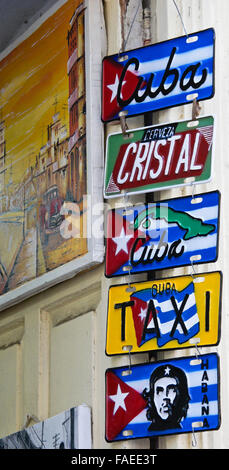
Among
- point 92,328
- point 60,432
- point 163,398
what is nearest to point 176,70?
point 92,328

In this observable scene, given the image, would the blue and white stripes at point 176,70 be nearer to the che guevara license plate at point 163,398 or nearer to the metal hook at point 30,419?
the che guevara license plate at point 163,398

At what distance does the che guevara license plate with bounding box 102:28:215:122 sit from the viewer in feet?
9.64

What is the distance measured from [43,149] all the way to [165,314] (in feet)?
3.21

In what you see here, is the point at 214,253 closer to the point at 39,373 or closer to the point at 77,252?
the point at 77,252

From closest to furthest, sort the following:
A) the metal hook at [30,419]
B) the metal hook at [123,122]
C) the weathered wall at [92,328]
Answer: the weathered wall at [92,328] < the metal hook at [123,122] < the metal hook at [30,419]

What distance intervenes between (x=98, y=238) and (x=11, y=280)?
0.65m

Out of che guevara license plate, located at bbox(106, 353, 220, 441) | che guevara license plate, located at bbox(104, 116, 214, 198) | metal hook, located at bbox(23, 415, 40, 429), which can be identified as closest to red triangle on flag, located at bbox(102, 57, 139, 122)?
che guevara license plate, located at bbox(104, 116, 214, 198)

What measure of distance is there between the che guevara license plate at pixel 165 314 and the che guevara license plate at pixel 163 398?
5 cm

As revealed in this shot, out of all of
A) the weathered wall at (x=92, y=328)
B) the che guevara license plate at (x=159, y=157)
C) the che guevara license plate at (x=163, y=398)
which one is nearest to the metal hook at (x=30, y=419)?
the weathered wall at (x=92, y=328)

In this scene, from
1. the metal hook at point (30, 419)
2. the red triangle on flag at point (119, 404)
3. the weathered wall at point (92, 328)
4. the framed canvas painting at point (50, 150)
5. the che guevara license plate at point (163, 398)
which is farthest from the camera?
the metal hook at point (30, 419)

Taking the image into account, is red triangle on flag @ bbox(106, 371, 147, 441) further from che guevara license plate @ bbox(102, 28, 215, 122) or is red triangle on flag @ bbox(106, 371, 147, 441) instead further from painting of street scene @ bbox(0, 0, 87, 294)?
che guevara license plate @ bbox(102, 28, 215, 122)

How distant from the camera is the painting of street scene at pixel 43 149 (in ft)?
11.0

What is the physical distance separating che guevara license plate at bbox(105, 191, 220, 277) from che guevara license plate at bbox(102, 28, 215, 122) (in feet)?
0.98
